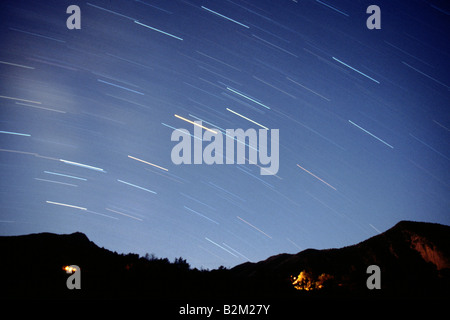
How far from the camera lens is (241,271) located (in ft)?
144

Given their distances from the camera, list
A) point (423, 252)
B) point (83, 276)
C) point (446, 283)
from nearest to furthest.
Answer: point (83, 276) < point (446, 283) < point (423, 252)

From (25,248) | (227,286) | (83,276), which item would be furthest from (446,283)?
(25,248)

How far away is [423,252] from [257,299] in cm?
3348

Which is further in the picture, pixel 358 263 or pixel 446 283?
pixel 358 263

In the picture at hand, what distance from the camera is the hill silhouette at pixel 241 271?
10.5 metres

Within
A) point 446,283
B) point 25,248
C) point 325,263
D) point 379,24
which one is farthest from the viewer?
point 325,263

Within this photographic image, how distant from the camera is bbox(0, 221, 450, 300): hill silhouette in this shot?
10.5 m

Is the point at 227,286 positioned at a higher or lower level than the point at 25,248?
lower

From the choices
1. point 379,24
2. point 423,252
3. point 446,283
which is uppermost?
point 379,24

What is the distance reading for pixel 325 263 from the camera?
33.9m
